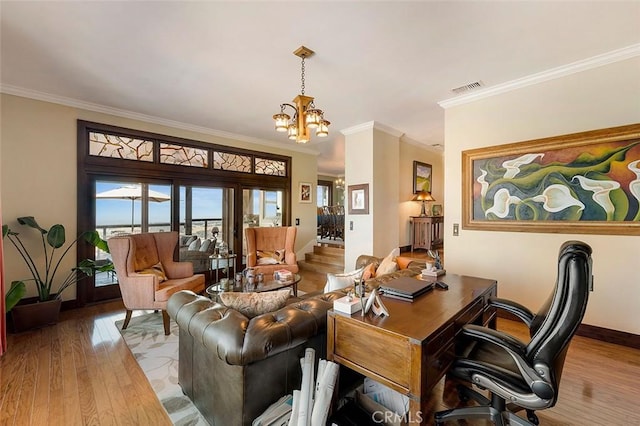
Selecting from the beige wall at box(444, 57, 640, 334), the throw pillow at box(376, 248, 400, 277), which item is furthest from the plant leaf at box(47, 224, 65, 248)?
the beige wall at box(444, 57, 640, 334)

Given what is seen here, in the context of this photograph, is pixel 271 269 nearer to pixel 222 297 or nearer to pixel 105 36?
pixel 222 297

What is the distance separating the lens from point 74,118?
12.6 feet

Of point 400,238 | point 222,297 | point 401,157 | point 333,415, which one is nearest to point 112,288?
point 222,297

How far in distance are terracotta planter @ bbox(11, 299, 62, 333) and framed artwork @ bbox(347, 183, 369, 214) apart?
4.46m

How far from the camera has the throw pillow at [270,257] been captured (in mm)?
4590

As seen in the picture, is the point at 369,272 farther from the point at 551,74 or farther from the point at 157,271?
the point at 551,74

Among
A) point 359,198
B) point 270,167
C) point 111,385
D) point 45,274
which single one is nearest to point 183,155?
point 270,167

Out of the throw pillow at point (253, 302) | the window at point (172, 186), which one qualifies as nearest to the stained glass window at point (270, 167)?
the window at point (172, 186)

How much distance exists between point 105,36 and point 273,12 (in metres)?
1.58

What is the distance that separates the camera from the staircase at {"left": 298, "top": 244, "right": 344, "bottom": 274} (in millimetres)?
5730

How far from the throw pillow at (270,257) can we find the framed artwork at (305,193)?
202 centimetres

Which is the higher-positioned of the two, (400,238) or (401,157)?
(401,157)

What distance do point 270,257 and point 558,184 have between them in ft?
13.5

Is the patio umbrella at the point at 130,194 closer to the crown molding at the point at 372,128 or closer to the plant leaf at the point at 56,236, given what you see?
the plant leaf at the point at 56,236
